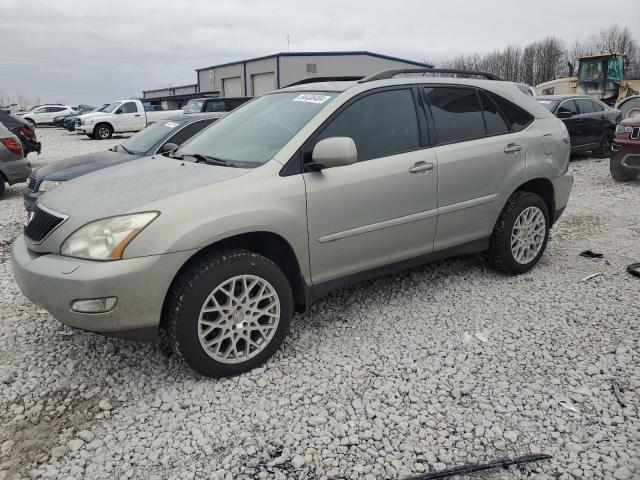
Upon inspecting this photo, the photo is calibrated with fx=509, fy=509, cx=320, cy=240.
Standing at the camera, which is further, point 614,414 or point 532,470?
point 614,414

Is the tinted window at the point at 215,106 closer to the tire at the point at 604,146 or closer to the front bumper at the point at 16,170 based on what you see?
the front bumper at the point at 16,170

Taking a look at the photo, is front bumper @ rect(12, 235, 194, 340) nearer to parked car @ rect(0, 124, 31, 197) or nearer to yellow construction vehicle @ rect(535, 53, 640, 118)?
parked car @ rect(0, 124, 31, 197)

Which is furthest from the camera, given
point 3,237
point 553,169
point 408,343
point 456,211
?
point 3,237

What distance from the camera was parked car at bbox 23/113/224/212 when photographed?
6449 millimetres

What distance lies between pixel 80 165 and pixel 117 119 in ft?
59.4

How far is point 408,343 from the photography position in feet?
11.6

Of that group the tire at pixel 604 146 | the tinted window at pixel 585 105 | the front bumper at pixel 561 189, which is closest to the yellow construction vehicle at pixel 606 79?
the tire at pixel 604 146

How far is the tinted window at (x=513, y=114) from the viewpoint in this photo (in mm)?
4432

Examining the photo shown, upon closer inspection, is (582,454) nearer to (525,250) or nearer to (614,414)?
(614,414)

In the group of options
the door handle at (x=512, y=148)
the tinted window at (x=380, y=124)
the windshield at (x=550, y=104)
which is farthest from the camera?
the windshield at (x=550, y=104)

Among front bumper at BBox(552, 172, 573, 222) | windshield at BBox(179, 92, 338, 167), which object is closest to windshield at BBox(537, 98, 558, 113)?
Answer: front bumper at BBox(552, 172, 573, 222)

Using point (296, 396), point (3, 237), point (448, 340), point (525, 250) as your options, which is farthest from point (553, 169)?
point (3, 237)

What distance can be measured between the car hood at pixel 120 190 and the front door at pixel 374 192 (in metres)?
0.63

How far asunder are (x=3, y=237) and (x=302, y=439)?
5.64 meters
